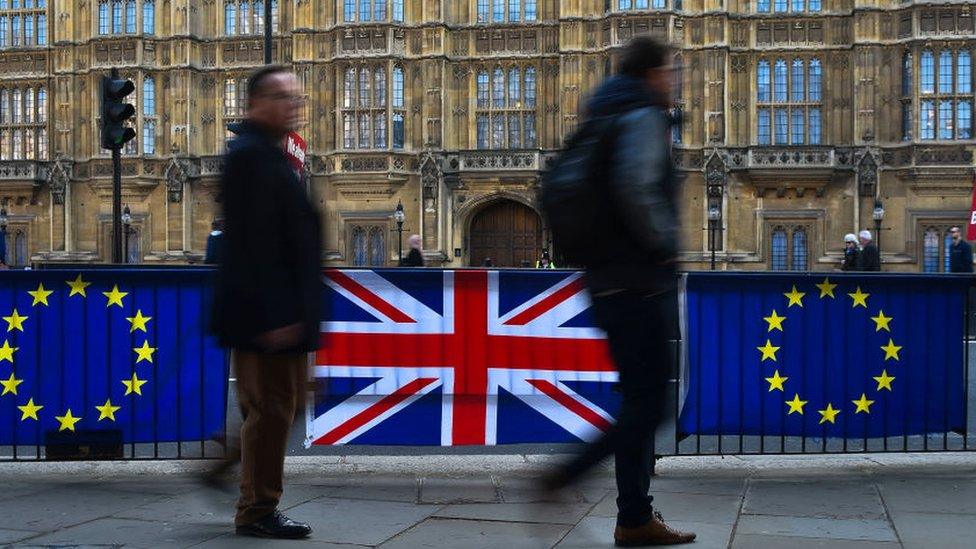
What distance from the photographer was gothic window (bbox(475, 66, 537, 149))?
33.8m

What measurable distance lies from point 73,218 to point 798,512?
33.2m

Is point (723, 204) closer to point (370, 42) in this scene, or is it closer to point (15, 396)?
point (370, 42)

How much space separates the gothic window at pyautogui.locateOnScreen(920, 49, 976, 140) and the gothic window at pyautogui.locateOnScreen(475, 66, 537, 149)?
10.3 meters

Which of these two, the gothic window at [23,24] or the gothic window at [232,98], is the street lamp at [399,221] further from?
the gothic window at [23,24]

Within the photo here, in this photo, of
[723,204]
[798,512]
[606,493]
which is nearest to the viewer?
[798,512]

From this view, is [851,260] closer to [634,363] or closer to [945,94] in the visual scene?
[945,94]

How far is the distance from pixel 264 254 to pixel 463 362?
2.28m

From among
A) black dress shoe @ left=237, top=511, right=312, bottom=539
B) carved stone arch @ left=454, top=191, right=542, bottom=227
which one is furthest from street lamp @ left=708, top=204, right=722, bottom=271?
black dress shoe @ left=237, top=511, right=312, bottom=539

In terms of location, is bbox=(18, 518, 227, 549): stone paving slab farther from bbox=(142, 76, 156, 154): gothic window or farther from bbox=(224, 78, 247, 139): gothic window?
bbox=(142, 76, 156, 154): gothic window

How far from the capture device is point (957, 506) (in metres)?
5.68

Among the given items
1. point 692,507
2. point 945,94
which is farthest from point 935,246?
point 692,507

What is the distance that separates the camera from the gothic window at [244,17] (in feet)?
115

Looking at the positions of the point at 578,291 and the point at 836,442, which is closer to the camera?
the point at 578,291

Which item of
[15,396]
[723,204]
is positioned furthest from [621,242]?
[723,204]
